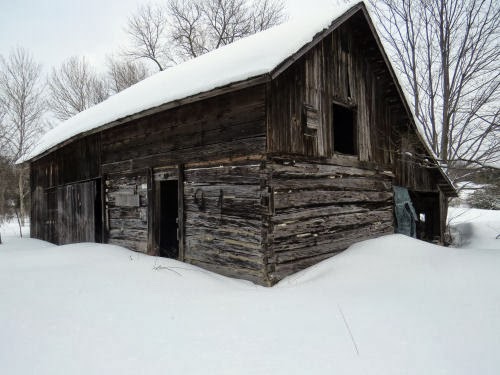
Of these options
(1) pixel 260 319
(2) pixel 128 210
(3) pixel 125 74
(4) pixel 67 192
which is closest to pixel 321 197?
(1) pixel 260 319

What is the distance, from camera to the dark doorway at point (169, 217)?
29.1 feet

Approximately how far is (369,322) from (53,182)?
12109 mm

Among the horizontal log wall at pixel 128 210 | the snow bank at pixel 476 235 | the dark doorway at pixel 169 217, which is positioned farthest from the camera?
the snow bank at pixel 476 235

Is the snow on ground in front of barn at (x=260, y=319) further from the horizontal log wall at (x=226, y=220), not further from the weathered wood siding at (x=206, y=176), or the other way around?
the weathered wood siding at (x=206, y=176)

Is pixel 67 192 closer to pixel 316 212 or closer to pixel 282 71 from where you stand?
pixel 316 212

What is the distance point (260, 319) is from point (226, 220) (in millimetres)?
2438

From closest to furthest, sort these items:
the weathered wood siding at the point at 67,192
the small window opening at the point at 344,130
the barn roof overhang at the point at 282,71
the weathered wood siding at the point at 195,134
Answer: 1. the barn roof overhang at the point at 282,71
2. the weathered wood siding at the point at 195,134
3. the small window opening at the point at 344,130
4. the weathered wood siding at the point at 67,192

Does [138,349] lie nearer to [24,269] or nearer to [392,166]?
[24,269]

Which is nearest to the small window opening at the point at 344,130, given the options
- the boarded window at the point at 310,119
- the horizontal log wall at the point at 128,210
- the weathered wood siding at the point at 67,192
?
the boarded window at the point at 310,119

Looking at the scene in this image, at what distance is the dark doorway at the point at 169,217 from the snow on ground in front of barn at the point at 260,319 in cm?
321

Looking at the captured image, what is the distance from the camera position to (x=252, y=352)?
302 centimetres

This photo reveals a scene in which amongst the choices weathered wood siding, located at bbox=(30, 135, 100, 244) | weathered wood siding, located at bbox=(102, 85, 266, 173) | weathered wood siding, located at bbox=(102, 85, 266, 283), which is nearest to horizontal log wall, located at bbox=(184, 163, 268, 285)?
weathered wood siding, located at bbox=(102, 85, 266, 283)

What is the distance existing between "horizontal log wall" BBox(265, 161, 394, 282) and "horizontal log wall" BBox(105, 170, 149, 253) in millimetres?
3588

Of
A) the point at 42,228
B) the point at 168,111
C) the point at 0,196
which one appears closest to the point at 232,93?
the point at 168,111
